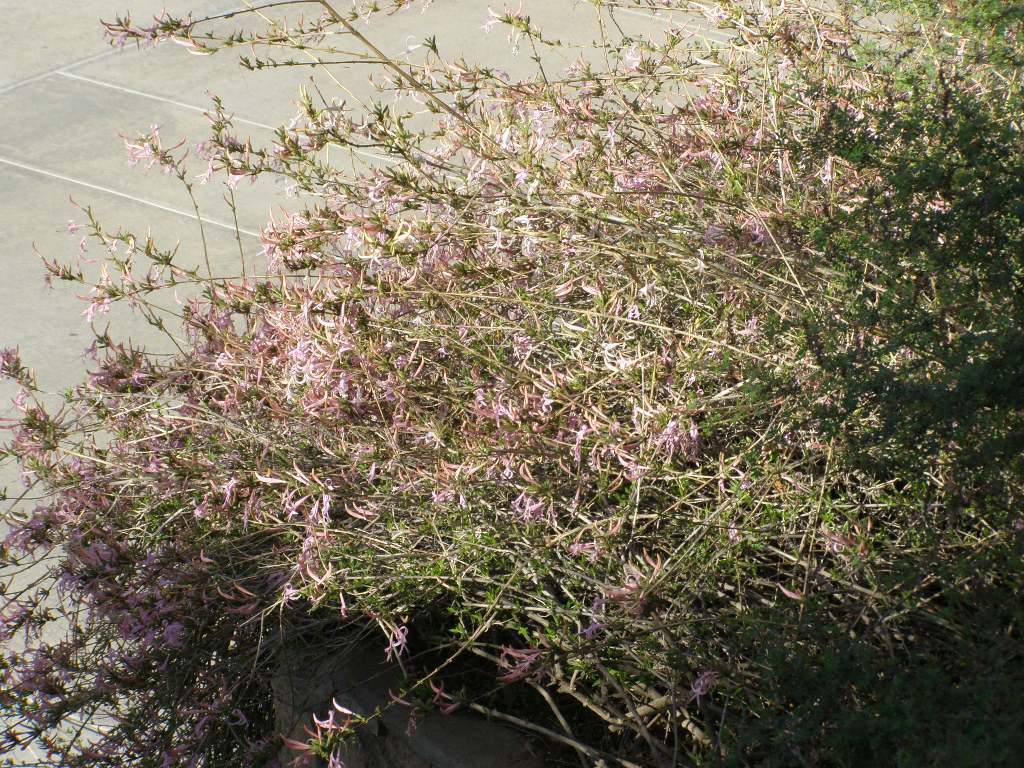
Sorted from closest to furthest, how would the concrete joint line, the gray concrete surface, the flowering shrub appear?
the flowering shrub, the gray concrete surface, the concrete joint line

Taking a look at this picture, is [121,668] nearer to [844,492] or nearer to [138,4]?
[844,492]

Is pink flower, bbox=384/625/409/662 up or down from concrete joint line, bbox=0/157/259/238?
up

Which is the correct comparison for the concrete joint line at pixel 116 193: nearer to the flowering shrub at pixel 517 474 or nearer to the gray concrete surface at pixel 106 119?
the gray concrete surface at pixel 106 119

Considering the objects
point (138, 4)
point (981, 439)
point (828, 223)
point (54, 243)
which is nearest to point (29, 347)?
point (54, 243)

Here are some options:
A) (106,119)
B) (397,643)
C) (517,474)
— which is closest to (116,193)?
(106,119)

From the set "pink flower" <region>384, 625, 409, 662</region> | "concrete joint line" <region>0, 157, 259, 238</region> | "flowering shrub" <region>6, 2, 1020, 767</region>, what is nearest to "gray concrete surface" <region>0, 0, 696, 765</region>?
"concrete joint line" <region>0, 157, 259, 238</region>

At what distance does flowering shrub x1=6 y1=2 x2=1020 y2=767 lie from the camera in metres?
2.06

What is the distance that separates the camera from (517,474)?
7.34ft

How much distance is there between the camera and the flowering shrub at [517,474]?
2062mm

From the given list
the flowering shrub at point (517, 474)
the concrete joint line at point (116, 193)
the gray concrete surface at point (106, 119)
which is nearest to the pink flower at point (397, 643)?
the flowering shrub at point (517, 474)

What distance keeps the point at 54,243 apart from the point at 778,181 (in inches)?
161

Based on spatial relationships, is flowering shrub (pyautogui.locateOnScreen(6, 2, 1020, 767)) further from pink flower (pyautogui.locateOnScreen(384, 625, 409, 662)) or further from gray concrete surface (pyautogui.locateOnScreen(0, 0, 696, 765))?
gray concrete surface (pyautogui.locateOnScreen(0, 0, 696, 765))

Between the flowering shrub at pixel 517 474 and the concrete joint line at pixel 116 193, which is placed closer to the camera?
the flowering shrub at pixel 517 474

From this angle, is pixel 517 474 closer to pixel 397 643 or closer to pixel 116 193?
pixel 397 643
